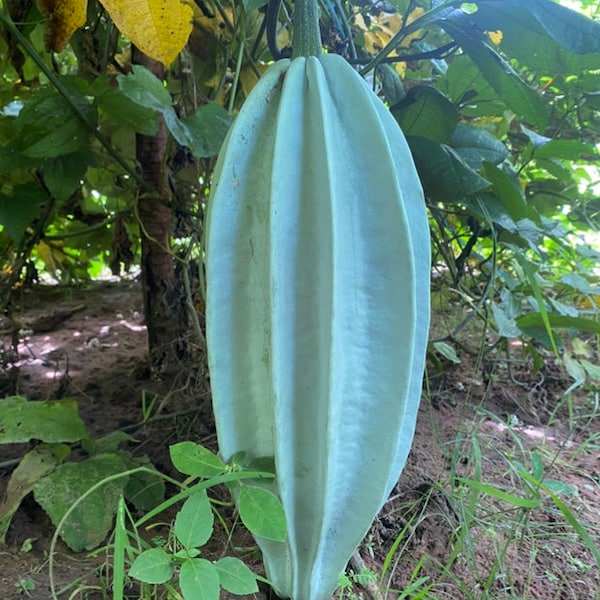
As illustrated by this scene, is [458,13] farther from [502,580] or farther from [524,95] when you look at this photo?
[502,580]

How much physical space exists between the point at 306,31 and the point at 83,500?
607 mm

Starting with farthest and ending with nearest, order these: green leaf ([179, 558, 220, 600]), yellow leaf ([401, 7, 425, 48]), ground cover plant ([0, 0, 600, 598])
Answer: yellow leaf ([401, 7, 425, 48]) → ground cover plant ([0, 0, 600, 598]) → green leaf ([179, 558, 220, 600])

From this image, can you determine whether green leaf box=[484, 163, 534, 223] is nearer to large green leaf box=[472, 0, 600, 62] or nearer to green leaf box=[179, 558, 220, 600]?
large green leaf box=[472, 0, 600, 62]

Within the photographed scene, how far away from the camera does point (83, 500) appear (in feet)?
2.34

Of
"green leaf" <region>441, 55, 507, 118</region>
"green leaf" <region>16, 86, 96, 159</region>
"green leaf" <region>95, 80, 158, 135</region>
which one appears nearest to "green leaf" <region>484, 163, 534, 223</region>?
"green leaf" <region>441, 55, 507, 118</region>

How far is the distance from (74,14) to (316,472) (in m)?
0.56

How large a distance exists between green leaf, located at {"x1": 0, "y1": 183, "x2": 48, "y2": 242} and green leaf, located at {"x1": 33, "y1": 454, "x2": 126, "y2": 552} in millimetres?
483

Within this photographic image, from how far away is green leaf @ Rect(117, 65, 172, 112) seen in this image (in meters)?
0.72

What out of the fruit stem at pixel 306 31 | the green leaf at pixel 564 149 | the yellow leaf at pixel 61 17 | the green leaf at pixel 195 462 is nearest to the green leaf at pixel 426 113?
the green leaf at pixel 564 149

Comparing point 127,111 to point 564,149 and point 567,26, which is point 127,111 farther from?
point 564,149

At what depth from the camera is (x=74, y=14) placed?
638 mm

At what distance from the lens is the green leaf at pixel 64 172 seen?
0.97m

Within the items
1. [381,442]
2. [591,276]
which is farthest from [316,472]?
[591,276]

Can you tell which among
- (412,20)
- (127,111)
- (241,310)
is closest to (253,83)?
(127,111)
